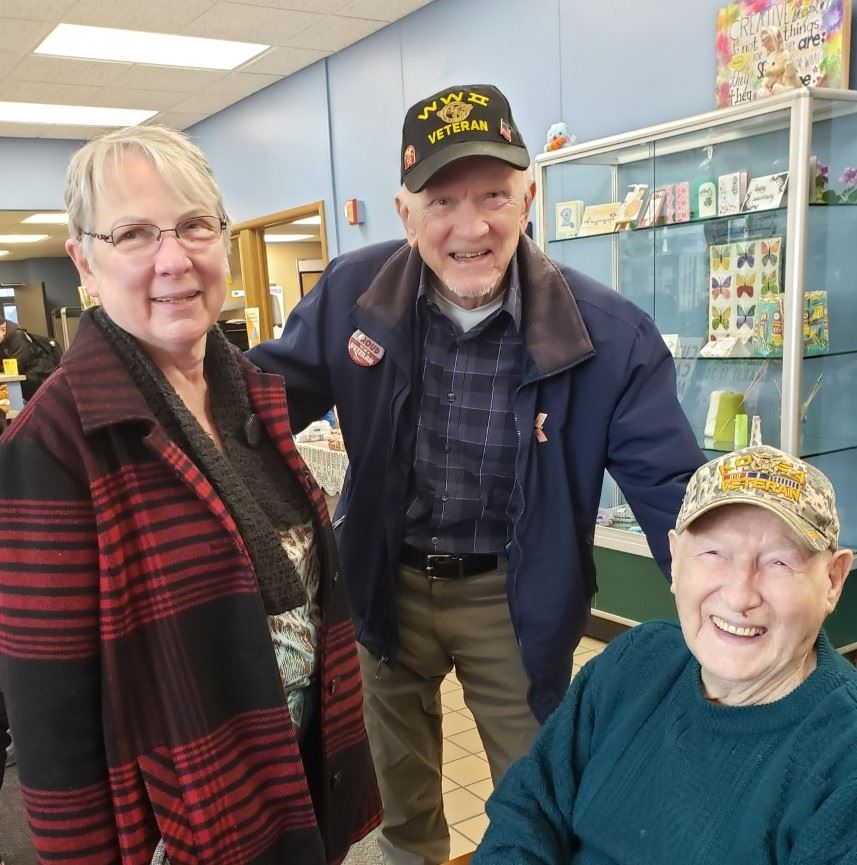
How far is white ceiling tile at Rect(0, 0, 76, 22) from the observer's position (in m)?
4.27

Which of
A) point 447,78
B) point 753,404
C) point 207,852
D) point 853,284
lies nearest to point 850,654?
point 753,404

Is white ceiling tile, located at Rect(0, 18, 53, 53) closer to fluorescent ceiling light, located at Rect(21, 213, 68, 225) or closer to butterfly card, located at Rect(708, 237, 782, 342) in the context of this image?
butterfly card, located at Rect(708, 237, 782, 342)

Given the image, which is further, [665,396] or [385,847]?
[385,847]

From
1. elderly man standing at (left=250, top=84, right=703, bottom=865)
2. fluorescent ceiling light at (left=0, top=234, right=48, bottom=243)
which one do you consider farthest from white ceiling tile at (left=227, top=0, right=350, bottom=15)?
fluorescent ceiling light at (left=0, top=234, right=48, bottom=243)

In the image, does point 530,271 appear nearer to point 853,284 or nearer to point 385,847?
point 385,847

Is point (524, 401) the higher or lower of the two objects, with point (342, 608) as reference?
higher

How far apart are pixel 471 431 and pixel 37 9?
393 cm

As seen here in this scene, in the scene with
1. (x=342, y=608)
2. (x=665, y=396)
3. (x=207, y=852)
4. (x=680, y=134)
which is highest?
(x=680, y=134)

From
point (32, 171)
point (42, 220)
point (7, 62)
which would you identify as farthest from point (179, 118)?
point (42, 220)

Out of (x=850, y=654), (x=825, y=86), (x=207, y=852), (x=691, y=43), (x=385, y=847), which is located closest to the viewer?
(x=207, y=852)

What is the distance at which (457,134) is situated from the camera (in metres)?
1.64

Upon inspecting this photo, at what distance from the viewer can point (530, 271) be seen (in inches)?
70.4

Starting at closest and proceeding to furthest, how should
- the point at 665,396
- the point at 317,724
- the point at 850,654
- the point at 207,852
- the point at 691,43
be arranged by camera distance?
the point at 207,852 < the point at 317,724 < the point at 665,396 < the point at 850,654 < the point at 691,43

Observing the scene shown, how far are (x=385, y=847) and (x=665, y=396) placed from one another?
4.13ft
